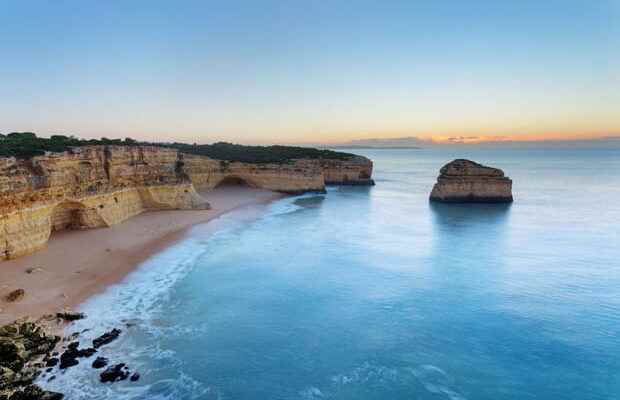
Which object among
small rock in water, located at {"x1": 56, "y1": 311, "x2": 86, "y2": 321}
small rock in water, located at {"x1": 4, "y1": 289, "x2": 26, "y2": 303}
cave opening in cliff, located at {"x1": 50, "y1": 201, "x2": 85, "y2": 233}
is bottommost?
small rock in water, located at {"x1": 56, "y1": 311, "x2": 86, "y2": 321}

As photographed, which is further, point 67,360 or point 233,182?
point 233,182

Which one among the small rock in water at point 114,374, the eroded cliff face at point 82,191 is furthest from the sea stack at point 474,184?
the small rock in water at point 114,374

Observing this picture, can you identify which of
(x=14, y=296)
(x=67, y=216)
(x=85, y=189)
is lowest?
(x=14, y=296)

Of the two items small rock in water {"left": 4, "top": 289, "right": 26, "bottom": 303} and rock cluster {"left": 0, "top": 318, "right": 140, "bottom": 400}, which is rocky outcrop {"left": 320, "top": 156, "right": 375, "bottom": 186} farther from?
rock cluster {"left": 0, "top": 318, "right": 140, "bottom": 400}

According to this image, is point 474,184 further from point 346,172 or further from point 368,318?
point 368,318

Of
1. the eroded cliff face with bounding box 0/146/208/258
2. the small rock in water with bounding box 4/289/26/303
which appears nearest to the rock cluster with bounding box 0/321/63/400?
the small rock in water with bounding box 4/289/26/303

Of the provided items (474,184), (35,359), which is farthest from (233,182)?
(35,359)

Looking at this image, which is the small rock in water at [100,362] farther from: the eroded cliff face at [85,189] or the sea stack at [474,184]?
the sea stack at [474,184]

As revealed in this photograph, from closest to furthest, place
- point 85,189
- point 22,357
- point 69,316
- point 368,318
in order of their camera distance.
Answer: point 22,357 < point 69,316 < point 368,318 < point 85,189
